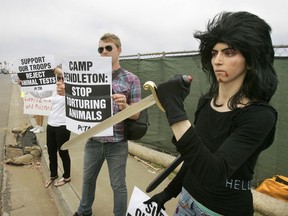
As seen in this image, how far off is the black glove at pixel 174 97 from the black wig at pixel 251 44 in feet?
1.07

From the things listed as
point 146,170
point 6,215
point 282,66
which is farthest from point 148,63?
point 6,215

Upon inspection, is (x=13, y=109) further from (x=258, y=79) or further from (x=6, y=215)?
(x=258, y=79)

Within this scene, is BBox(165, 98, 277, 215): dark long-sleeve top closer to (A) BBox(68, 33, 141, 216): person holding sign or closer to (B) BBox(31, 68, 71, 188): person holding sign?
(A) BBox(68, 33, 141, 216): person holding sign

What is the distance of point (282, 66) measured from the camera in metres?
3.43

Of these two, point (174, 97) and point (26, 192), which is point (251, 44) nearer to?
point (174, 97)

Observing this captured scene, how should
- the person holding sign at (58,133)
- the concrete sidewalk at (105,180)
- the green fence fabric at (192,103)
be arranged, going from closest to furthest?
the green fence fabric at (192,103) → the concrete sidewalk at (105,180) → the person holding sign at (58,133)

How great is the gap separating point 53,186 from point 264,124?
11.8ft

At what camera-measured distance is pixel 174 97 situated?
1129 mm

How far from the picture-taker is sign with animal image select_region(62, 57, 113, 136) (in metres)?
2.51

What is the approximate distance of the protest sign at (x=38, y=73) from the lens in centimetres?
412

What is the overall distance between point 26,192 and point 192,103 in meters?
2.85

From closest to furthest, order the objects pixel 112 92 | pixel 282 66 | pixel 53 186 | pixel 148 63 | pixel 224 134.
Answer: pixel 224 134 < pixel 112 92 < pixel 282 66 < pixel 53 186 < pixel 148 63

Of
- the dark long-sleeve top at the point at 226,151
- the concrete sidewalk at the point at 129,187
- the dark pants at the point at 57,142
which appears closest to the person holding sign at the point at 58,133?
the dark pants at the point at 57,142

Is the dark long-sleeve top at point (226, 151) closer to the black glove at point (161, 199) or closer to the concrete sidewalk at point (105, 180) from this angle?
the black glove at point (161, 199)
